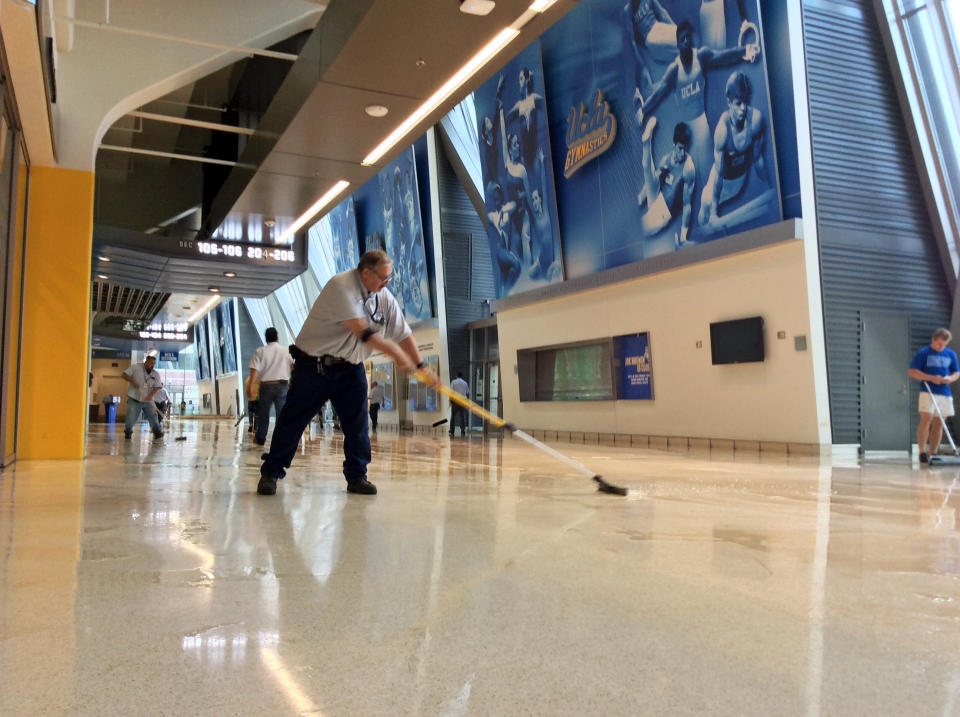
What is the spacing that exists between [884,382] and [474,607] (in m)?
9.64

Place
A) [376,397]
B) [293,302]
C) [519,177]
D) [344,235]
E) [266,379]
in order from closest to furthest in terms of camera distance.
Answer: [266,379] < [519,177] < [376,397] < [344,235] < [293,302]

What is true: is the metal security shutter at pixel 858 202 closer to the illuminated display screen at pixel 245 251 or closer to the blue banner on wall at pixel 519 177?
the blue banner on wall at pixel 519 177

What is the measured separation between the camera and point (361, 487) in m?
4.33

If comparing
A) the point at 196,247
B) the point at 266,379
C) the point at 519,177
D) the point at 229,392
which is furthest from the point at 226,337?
the point at 266,379

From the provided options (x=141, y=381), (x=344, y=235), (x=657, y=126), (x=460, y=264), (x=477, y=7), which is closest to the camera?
(x=477, y=7)

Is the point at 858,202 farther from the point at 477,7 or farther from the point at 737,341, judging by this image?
the point at 477,7

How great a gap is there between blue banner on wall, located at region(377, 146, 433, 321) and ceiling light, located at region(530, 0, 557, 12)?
13662 millimetres

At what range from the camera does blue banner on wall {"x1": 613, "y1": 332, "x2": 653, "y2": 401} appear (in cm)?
1216

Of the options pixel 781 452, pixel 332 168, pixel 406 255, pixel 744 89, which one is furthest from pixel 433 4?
pixel 406 255

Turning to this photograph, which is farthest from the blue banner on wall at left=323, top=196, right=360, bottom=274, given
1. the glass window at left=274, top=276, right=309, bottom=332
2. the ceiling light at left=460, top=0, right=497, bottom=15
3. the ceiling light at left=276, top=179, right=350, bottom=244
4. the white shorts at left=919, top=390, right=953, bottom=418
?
the white shorts at left=919, top=390, right=953, bottom=418

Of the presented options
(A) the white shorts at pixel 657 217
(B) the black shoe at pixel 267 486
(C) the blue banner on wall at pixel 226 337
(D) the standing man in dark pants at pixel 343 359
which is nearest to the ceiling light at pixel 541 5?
(D) the standing man in dark pants at pixel 343 359

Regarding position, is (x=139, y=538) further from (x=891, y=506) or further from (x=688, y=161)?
(x=688, y=161)

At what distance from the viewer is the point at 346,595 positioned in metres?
1.97

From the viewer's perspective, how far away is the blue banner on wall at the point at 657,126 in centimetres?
994
